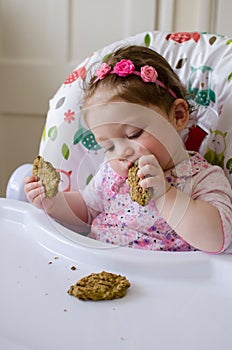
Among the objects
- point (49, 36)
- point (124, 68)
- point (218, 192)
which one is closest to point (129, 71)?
point (124, 68)

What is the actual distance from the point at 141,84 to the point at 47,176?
0.69ft

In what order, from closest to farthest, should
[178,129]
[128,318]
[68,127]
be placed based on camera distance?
[128,318], [178,129], [68,127]

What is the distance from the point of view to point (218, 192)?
0.86 metres

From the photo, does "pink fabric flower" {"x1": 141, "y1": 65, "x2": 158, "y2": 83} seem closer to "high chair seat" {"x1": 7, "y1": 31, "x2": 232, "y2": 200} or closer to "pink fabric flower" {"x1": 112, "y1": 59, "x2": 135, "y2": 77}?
"pink fabric flower" {"x1": 112, "y1": 59, "x2": 135, "y2": 77}

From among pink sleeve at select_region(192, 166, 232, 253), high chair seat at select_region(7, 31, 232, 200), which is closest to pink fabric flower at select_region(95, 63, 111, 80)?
high chair seat at select_region(7, 31, 232, 200)

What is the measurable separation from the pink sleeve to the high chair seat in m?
→ 0.06

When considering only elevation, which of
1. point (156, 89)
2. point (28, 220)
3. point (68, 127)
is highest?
point (156, 89)

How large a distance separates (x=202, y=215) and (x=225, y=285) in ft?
0.34

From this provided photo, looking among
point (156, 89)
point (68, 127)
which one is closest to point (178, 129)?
point (156, 89)

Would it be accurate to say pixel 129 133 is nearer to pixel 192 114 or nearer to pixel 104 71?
pixel 104 71

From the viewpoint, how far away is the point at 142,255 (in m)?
0.79

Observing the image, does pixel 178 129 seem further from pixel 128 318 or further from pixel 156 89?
pixel 128 318

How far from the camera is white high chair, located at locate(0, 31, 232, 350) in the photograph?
0.62 m

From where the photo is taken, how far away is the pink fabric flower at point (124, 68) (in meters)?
0.84
